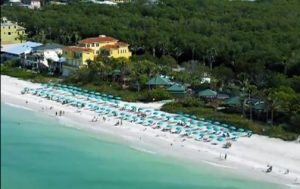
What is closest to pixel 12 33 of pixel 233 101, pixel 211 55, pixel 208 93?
pixel 211 55

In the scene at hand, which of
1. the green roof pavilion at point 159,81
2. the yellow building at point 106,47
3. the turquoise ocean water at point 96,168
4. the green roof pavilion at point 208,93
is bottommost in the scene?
the turquoise ocean water at point 96,168

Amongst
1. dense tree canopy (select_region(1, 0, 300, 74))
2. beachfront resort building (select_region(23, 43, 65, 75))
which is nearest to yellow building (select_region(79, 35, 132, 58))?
beachfront resort building (select_region(23, 43, 65, 75))

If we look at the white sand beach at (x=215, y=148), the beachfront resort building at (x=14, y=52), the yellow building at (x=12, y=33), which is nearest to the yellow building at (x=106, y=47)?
the beachfront resort building at (x=14, y=52)

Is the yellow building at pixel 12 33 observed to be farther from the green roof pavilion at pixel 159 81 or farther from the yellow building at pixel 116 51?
the green roof pavilion at pixel 159 81

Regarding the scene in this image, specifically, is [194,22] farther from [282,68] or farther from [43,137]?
[43,137]

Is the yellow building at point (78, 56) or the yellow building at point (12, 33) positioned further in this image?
the yellow building at point (12, 33)

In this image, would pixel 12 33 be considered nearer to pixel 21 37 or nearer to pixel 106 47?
pixel 21 37

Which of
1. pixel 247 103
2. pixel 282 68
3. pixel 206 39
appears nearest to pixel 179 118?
pixel 247 103

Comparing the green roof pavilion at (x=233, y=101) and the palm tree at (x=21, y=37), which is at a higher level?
the palm tree at (x=21, y=37)
